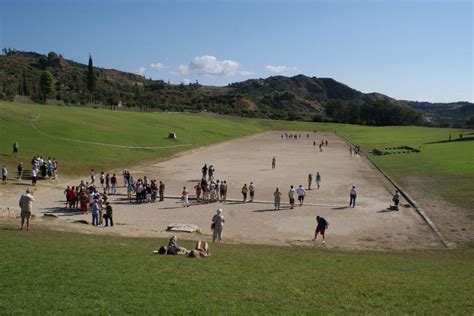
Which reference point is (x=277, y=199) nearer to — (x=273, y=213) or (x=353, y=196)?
(x=273, y=213)

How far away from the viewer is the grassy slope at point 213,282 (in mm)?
9023

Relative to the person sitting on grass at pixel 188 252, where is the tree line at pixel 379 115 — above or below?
above

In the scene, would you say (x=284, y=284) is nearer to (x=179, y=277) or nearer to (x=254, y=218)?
(x=179, y=277)

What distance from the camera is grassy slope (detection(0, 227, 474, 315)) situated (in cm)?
902

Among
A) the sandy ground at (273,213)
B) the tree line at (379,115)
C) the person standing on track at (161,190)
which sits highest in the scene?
the tree line at (379,115)

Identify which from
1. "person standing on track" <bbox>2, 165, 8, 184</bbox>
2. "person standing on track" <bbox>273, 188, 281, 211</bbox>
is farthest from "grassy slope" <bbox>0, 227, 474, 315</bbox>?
"person standing on track" <bbox>2, 165, 8, 184</bbox>

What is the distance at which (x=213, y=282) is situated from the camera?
428 inches

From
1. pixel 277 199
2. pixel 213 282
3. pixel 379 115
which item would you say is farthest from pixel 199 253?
pixel 379 115

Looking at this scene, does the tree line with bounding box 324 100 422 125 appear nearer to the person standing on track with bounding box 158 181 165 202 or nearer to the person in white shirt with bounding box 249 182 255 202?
the person in white shirt with bounding box 249 182 255 202

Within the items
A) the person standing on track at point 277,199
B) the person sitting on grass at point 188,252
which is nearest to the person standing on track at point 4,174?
the person standing on track at point 277,199

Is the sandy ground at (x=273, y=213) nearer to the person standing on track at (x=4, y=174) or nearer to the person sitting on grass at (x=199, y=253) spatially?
the person standing on track at (x=4, y=174)

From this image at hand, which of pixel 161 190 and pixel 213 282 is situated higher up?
pixel 213 282

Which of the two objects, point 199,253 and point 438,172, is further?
point 438,172

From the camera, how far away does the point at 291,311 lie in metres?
9.05
